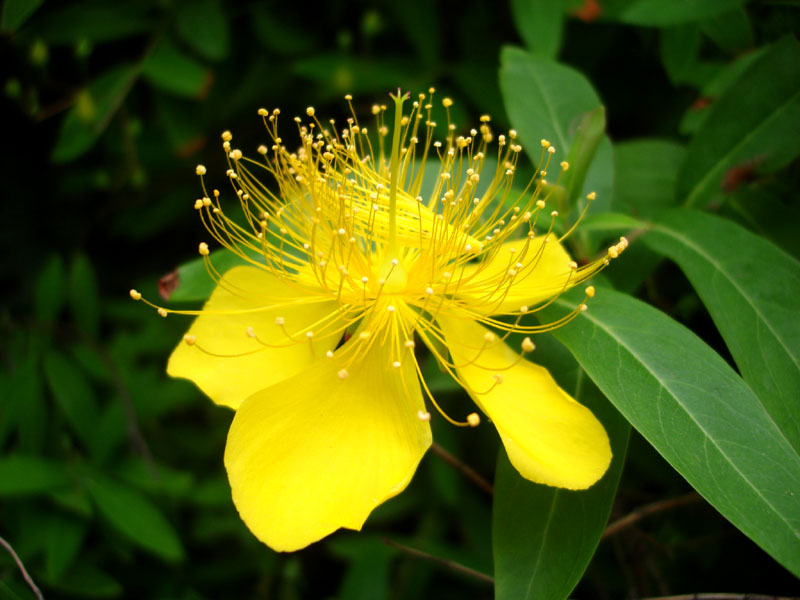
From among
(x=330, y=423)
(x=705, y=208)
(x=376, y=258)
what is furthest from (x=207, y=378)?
(x=705, y=208)

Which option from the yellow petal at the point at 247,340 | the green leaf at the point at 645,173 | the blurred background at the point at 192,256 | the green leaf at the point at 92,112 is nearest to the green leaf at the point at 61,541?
the blurred background at the point at 192,256

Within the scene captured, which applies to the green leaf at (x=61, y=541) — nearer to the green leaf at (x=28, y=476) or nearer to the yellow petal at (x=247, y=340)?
the green leaf at (x=28, y=476)

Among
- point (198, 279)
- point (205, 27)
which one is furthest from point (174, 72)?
point (198, 279)

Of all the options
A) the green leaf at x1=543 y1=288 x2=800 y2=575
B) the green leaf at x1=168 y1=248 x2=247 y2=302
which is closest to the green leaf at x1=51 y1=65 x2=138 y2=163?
the green leaf at x1=168 y1=248 x2=247 y2=302

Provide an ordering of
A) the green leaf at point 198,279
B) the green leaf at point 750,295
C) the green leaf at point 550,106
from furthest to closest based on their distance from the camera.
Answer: the green leaf at point 550,106
the green leaf at point 198,279
the green leaf at point 750,295

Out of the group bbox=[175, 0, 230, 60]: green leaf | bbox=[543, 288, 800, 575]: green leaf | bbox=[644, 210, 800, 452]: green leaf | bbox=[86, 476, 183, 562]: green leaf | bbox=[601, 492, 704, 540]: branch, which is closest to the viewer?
bbox=[543, 288, 800, 575]: green leaf

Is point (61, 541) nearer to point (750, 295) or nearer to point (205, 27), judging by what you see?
point (205, 27)

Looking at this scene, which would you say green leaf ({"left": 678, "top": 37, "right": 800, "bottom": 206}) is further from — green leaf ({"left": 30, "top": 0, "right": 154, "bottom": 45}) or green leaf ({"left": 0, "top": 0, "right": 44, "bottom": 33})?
green leaf ({"left": 30, "top": 0, "right": 154, "bottom": 45})
